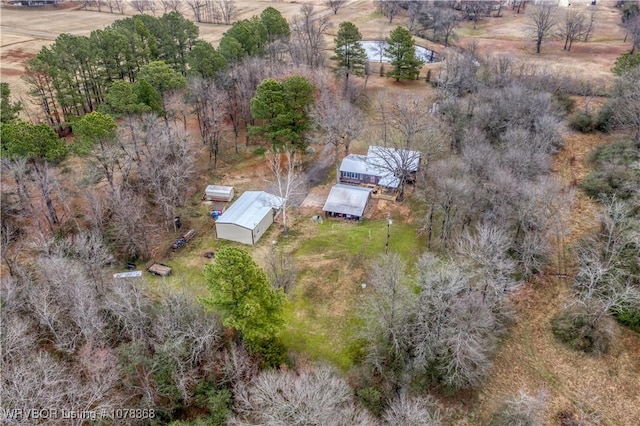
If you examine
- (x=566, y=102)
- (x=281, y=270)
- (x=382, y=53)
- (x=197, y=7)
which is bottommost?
(x=281, y=270)

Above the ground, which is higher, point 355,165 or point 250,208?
point 355,165

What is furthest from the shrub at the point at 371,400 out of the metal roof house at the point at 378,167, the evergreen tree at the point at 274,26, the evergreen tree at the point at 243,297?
the evergreen tree at the point at 274,26

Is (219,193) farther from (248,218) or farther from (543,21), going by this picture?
(543,21)

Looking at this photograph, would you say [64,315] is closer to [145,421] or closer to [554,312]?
[145,421]

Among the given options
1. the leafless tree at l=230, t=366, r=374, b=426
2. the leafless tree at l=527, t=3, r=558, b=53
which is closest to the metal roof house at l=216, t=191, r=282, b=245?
the leafless tree at l=230, t=366, r=374, b=426

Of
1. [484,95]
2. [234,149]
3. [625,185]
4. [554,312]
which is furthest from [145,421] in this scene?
[484,95]

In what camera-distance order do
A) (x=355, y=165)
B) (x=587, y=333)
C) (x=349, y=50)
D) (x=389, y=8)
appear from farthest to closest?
(x=389, y=8)
(x=349, y=50)
(x=355, y=165)
(x=587, y=333)

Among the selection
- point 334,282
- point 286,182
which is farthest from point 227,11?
point 334,282
